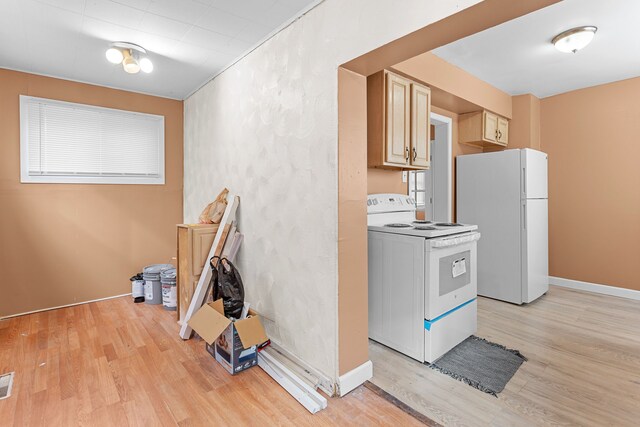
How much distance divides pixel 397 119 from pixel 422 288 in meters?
1.41

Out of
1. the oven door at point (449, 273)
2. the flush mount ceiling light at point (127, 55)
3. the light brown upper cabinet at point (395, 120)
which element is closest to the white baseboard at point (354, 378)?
the oven door at point (449, 273)

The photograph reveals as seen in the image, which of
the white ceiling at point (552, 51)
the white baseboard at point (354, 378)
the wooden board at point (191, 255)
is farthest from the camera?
the wooden board at point (191, 255)

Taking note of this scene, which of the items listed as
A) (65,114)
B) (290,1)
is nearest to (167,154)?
(65,114)

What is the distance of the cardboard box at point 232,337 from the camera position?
7.12 ft

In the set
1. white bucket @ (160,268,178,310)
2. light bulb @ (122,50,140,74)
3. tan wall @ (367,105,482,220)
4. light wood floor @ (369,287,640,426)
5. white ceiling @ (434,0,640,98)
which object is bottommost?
light wood floor @ (369,287,640,426)

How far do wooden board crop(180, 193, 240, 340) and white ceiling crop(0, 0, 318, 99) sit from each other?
1338 mm

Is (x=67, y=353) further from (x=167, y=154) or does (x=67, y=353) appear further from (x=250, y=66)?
(x=250, y=66)

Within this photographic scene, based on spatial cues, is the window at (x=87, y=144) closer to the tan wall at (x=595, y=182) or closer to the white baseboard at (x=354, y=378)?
the white baseboard at (x=354, y=378)

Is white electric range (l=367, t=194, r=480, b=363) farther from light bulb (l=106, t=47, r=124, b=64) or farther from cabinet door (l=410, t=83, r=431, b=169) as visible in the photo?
light bulb (l=106, t=47, r=124, b=64)

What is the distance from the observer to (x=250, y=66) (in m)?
2.78

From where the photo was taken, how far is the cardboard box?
7.12 ft

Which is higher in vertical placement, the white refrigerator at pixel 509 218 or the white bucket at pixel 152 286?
the white refrigerator at pixel 509 218

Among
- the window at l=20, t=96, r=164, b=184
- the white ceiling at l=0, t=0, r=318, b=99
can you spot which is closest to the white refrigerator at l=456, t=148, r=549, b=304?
the white ceiling at l=0, t=0, r=318, b=99

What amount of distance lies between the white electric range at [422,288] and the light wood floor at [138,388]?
1.95ft
